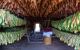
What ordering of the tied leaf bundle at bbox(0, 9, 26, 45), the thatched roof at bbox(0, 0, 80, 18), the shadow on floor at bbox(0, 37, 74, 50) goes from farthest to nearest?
the shadow on floor at bbox(0, 37, 74, 50), the thatched roof at bbox(0, 0, 80, 18), the tied leaf bundle at bbox(0, 9, 26, 45)

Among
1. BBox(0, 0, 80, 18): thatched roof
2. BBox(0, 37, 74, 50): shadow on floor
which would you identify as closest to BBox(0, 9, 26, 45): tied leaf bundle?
BBox(0, 0, 80, 18): thatched roof

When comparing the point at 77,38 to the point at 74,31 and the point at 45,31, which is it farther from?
the point at 45,31

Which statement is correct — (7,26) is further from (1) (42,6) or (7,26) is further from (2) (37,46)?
(2) (37,46)

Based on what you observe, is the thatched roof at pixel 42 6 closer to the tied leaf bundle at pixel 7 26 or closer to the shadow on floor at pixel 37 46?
the tied leaf bundle at pixel 7 26

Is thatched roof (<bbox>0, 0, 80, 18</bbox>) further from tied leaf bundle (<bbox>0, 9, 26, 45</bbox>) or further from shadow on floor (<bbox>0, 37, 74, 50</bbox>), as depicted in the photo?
A: shadow on floor (<bbox>0, 37, 74, 50</bbox>)

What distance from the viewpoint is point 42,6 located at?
2.67 ft

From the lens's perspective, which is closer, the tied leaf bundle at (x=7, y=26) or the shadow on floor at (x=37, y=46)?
the tied leaf bundle at (x=7, y=26)

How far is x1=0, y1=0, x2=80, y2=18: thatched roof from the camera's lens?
77 centimetres

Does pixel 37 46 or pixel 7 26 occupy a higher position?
pixel 7 26

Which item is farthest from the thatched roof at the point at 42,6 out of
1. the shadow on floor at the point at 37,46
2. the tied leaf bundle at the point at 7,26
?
the shadow on floor at the point at 37,46

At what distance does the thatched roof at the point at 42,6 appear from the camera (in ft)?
2.54

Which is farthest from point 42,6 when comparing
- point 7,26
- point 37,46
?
point 37,46

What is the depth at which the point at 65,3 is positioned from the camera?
0.82 metres

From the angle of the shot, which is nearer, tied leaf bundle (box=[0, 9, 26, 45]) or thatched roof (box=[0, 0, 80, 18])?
tied leaf bundle (box=[0, 9, 26, 45])
